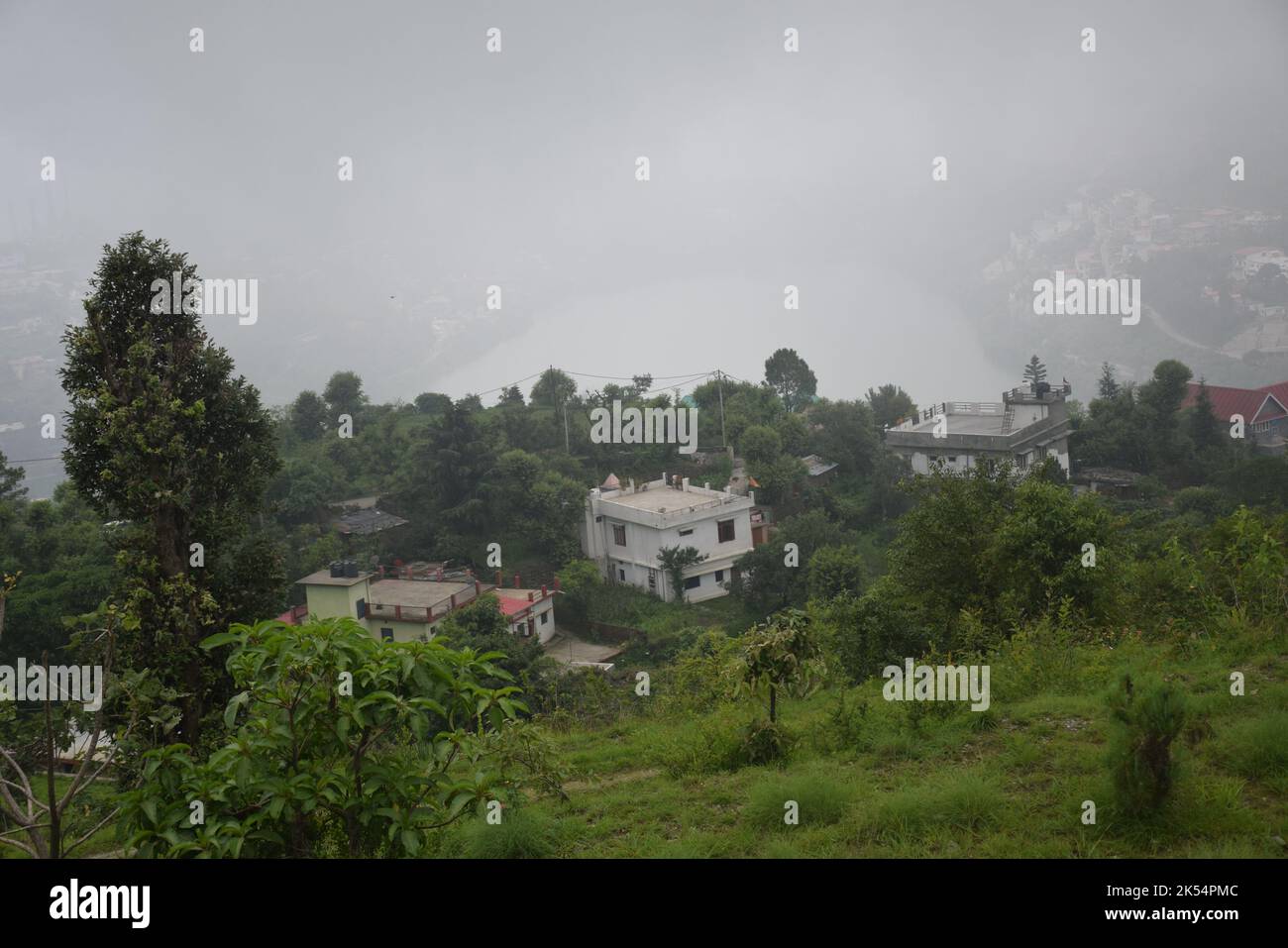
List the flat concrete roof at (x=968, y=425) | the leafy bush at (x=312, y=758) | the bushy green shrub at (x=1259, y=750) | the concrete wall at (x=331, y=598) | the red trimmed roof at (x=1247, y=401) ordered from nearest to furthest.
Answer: the leafy bush at (x=312, y=758) < the bushy green shrub at (x=1259, y=750) < the concrete wall at (x=331, y=598) < the flat concrete roof at (x=968, y=425) < the red trimmed roof at (x=1247, y=401)

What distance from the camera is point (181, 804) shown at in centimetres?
268

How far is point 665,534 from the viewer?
20.5m

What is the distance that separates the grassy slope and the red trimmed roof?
21611mm

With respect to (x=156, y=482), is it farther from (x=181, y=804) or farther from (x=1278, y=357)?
(x=1278, y=357)

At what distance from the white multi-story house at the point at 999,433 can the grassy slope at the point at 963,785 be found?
1642 centimetres

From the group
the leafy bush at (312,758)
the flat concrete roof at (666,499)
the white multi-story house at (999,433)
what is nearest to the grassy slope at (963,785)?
the leafy bush at (312,758)

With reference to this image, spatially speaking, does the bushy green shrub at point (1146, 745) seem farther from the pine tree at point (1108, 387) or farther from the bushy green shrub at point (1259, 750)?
the pine tree at point (1108, 387)

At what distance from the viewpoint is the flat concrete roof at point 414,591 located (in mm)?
16016

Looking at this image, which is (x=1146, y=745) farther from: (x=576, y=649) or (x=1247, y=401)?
(x=1247, y=401)

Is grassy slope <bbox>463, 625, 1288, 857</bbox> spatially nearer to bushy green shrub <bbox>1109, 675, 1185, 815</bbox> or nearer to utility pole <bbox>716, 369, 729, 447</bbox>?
bushy green shrub <bbox>1109, 675, 1185, 815</bbox>

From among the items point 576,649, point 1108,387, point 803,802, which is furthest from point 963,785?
point 1108,387
